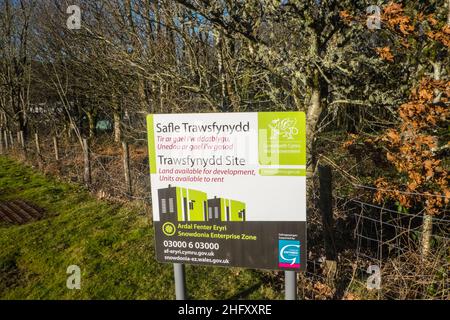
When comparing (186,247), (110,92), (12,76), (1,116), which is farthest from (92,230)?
(1,116)

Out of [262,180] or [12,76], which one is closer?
[262,180]

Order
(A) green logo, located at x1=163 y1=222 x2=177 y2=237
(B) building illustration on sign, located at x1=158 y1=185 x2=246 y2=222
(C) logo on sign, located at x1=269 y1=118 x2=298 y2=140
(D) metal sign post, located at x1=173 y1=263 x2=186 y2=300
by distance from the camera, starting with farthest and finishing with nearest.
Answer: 1. (D) metal sign post, located at x1=173 y1=263 x2=186 y2=300
2. (A) green logo, located at x1=163 y1=222 x2=177 y2=237
3. (B) building illustration on sign, located at x1=158 y1=185 x2=246 y2=222
4. (C) logo on sign, located at x1=269 y1=118 x2=298 y2=140

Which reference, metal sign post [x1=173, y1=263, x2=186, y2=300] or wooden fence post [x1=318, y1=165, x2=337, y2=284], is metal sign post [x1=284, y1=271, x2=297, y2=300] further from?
wooden fence post [x1=318, y1=165, x2=337, y2=284]

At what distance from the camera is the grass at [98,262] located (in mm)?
4039

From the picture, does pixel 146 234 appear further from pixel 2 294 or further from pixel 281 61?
pixel 281 61

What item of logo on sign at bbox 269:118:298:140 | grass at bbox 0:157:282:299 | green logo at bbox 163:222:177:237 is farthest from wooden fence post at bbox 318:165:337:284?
green logo at bbox 163:222:177:237

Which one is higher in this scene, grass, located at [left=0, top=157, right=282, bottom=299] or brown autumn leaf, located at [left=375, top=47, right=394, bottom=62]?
brown autumn leaf, located at [left=375, top=47, right=394, bottom=62]

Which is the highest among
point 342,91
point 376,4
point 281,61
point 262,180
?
point 376,4

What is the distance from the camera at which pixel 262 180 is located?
2.88 m

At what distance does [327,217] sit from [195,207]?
1712 mm

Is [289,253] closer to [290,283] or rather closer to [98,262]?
[290,283]

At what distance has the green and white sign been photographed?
2785 millimetres

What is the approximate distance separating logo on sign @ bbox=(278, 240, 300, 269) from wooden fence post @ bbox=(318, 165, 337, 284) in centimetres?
114

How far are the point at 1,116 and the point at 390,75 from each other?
20.2 m
